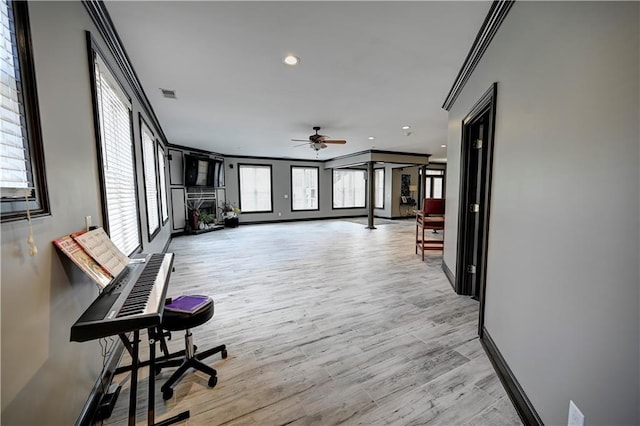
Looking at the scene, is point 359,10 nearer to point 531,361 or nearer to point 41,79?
point 41,79

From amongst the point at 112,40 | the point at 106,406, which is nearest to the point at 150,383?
the point at 106,406

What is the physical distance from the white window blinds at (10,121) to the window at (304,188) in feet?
30.3

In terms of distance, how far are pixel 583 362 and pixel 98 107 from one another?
10.4 feet

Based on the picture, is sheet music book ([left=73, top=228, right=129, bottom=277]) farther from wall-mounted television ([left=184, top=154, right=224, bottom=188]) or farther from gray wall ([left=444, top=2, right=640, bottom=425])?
wall-mounted television ([left=184, top=154, right=224, bottom=188])

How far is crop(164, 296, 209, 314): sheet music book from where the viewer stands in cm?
177

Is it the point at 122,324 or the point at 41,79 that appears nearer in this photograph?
the point at 122,324

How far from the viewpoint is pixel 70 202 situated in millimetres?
1433

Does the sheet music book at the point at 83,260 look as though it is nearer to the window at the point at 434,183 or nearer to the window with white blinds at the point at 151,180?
the window with white blinds at the point at 151,180

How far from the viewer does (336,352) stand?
2123mm

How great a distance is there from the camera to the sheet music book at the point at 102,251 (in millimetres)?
1360

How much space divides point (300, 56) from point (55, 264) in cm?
246

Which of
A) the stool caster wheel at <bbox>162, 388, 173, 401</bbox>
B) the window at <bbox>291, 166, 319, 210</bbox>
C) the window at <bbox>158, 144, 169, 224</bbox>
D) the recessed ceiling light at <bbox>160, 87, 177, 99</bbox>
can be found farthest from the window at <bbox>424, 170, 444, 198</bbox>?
the stool caster wheel at <bbox>162, 388, 173, 401</bbox>

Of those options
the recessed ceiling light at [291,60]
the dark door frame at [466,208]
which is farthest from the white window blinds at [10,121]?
the dark door frame at [466,208]

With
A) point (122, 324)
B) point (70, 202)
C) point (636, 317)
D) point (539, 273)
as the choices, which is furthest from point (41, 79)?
point (539, 273)
